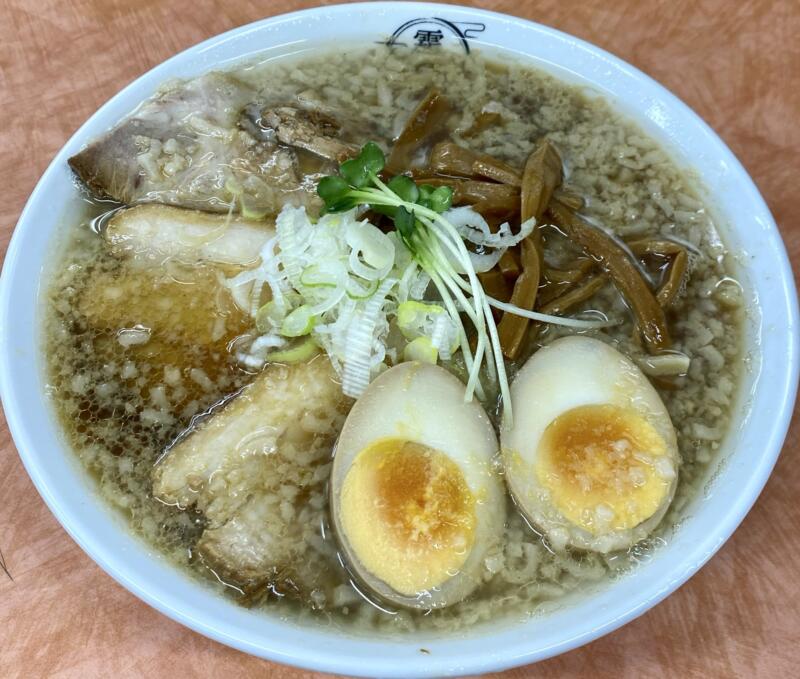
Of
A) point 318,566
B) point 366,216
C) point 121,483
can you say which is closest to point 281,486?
point 318,566

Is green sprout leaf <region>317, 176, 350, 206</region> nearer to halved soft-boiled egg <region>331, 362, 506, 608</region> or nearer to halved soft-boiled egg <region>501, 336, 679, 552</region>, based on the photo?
halved soft-boiled egg <region>331, 362, 506, 608</region>

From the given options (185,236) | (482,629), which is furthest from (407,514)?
(185,236)

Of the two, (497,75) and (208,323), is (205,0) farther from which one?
(208,323)

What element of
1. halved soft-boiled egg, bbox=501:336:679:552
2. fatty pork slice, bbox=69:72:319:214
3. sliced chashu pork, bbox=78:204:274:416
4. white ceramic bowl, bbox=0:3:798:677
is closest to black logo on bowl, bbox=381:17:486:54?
white ceramic bowl, bbox=0:3:798:677

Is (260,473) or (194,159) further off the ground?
(194,159)

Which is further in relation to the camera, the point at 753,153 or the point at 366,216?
the point at 753,153

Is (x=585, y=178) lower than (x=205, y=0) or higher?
lower

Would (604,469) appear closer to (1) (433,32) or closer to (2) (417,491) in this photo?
(2) (417,491)
